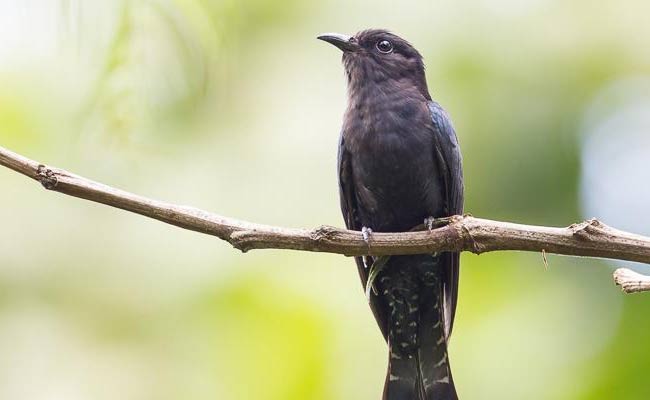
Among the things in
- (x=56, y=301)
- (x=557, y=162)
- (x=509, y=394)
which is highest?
(x=557, y=162)

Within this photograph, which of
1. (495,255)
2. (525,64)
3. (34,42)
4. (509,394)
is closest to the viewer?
(34,42)

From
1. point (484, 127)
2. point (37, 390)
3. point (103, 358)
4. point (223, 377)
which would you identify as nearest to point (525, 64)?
point (484, 127)

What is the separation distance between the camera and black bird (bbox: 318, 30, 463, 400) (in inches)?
174

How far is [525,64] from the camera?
5.00 metres

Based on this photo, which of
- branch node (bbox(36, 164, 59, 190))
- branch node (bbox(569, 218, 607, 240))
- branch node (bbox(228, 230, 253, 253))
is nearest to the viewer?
branch node (bbox(569, 218, 607, 240))

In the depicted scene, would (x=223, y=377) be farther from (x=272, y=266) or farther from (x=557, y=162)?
(x=557, y=162)

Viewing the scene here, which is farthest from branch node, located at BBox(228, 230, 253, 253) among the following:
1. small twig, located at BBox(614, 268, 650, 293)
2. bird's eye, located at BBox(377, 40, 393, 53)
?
bird's eye, located at BBox(377, 40, 393, 53)

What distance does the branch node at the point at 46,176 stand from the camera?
8.84 feet

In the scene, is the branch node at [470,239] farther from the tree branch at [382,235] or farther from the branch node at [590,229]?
the branch node at [590,229]

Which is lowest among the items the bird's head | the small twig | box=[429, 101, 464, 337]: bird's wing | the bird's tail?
the bird's tail

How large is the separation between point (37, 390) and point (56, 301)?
47 cm

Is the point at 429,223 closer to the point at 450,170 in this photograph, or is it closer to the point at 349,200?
the point at 450,170

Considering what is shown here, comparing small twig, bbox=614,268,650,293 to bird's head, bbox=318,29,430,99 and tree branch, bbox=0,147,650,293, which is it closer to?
tree branch, bbox=0,147,650,293

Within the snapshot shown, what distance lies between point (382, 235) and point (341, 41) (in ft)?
6.37
